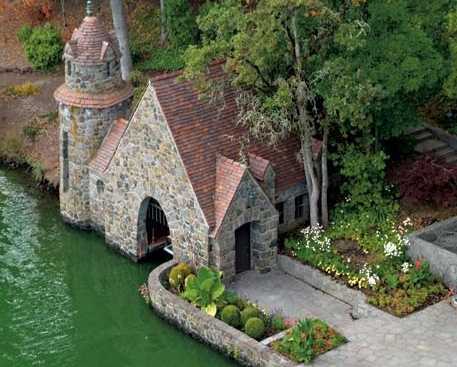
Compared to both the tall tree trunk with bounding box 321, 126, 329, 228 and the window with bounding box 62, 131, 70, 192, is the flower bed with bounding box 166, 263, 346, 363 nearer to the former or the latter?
the tall tree trunk with bounding box 321, 126, 329, 228

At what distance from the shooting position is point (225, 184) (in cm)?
3547

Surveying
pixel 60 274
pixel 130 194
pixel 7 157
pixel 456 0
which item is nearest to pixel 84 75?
pixel 130 194

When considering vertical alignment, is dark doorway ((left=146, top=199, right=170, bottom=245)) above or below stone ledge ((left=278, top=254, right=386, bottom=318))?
above

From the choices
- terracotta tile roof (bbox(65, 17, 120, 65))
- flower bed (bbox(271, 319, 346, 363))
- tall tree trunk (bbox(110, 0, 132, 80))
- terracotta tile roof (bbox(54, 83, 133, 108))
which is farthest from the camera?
tall tree trunk (bbox(110, 0, 132, 80))

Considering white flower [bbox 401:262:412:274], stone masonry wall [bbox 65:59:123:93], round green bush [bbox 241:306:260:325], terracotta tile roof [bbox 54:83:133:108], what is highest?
stone masonry wall [bbox 65:59:123:93]

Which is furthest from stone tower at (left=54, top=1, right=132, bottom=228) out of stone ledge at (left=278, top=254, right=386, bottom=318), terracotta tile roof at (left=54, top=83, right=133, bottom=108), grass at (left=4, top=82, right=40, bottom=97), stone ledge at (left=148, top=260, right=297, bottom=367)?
grass at (left=4, top=82, right=40, bottom=97)

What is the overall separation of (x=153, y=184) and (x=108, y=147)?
3.71m

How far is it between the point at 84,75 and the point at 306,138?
9.26m

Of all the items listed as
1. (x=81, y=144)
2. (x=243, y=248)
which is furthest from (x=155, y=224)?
(x=243, y=248)

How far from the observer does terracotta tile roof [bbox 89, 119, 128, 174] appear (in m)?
40.1

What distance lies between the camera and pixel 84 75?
39.8 metres

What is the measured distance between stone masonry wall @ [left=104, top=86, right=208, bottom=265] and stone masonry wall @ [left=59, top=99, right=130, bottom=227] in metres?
1.77

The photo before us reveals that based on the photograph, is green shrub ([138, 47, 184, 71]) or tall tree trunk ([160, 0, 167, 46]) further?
tall tree trunk ([160, 0, 167, 46])

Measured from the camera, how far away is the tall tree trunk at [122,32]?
161 feet
